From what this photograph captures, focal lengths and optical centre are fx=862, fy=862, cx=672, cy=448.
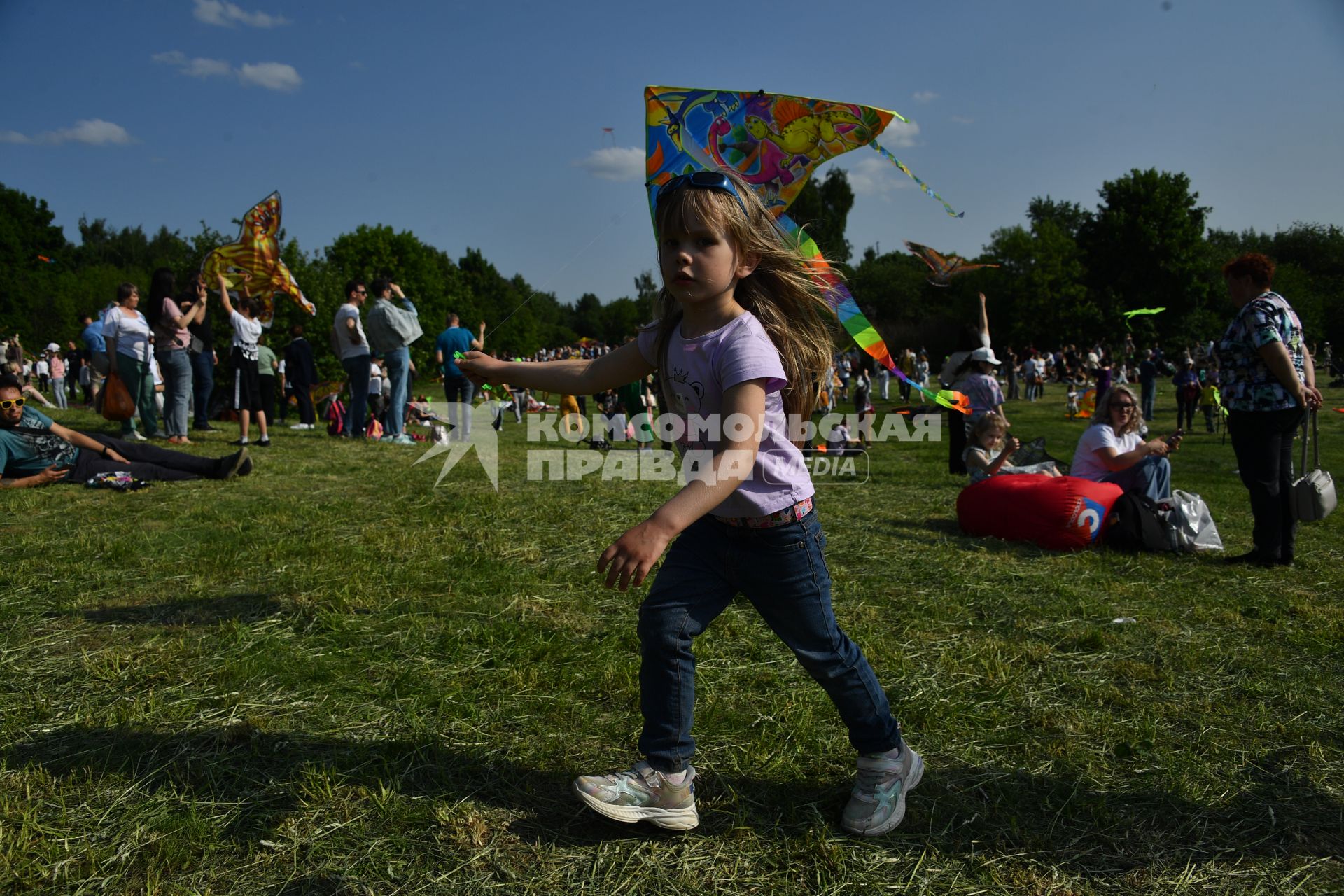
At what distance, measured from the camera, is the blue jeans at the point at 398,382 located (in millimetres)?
11227

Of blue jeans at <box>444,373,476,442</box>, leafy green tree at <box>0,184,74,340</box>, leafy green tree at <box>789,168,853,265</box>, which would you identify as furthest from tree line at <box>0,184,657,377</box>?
blue jeans at <box>444,373,476,442</box>

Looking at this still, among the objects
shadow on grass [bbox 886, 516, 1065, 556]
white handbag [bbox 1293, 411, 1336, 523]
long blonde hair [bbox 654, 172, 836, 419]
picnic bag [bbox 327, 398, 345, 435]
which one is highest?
long blonde hair [bbox 654, 172, 836, 419]

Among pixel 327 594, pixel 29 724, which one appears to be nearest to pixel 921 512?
pixel 327 594

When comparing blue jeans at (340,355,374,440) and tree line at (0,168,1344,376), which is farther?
tree line at (0,168,1344,376)

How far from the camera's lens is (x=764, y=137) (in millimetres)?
5676

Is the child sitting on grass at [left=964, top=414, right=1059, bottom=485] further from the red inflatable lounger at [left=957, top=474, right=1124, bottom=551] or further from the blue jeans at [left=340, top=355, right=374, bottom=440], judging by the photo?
the blue jeans at [left=340, top=355, right=374, bottom=440]

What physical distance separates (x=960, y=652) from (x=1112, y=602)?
1.45m

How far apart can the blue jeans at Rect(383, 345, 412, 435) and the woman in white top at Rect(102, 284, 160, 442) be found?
2699mm

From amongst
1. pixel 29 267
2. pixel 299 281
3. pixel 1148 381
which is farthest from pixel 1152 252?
pixel 29 267

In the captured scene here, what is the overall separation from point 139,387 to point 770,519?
9780 millimetres

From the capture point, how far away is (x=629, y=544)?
2.04 meters

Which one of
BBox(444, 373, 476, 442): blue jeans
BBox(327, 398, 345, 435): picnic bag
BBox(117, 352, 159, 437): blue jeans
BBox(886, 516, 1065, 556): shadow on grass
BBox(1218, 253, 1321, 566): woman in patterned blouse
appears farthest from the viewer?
BBox(327, 398, 345, 435): picnic bag

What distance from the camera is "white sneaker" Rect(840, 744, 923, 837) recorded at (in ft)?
8.14

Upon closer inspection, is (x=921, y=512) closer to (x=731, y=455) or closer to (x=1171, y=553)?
(x=1171, y=553)
